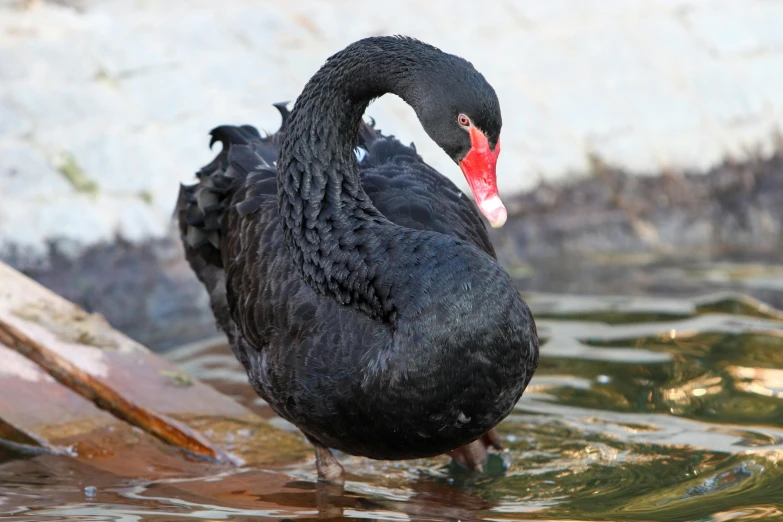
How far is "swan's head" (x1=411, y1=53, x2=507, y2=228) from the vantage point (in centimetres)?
342

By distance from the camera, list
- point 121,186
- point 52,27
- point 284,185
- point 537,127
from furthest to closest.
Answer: point 537,127 < point 52,27 < point 121,186 < point 284,185

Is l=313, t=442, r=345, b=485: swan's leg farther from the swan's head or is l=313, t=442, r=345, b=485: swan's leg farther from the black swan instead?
the swan's head

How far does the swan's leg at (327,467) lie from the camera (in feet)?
13.5

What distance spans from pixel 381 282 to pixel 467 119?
58cm

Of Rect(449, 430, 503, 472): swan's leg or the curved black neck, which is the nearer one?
the curved black neck

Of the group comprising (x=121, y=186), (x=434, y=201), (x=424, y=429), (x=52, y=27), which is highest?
(x=52, y=27)

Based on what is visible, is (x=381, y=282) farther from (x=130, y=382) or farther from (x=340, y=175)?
(x=130, y=382)

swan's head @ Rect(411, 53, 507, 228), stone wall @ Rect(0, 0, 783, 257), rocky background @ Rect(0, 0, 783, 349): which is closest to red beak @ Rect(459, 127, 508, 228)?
swan's head @ Rect(411, 53, 507, 228)

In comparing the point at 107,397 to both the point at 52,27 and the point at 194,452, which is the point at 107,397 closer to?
the point at 194,452

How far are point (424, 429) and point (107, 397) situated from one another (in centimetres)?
173

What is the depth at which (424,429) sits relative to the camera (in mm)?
3428

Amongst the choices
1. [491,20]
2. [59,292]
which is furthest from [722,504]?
[491,20]

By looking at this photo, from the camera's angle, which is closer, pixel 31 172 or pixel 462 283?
pixel 462 283

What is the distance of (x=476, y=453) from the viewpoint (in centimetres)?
434
